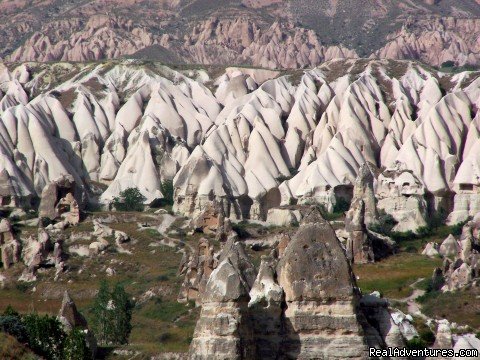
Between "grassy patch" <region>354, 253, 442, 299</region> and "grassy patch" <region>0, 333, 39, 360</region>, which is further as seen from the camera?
"grassy patch" <region>354, 253, 442, 299</region>

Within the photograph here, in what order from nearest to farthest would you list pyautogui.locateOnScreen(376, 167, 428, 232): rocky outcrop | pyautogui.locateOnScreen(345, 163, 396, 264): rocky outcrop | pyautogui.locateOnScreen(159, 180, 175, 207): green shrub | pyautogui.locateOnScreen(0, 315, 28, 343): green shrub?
1. pyautogui.locateOnScreen(0, 315, 28, 343): green shrub
2. pyautogui.locateOnScreen(345, 163, 396, 264): rocky outcrop
3. pyautogui.locateOnScreen(376, 167, 428, 232): rocky outcrop
4. pyautogui.locateOnScreen(159, 180, 175, 207): green shrub

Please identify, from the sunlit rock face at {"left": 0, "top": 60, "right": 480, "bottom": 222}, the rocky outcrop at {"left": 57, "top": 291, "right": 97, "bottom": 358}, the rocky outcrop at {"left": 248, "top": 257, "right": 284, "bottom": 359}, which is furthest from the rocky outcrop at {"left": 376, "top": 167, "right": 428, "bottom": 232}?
the rocky outcrop at {"left": 248, "top": 257, "right": 284, "bottom": 359}

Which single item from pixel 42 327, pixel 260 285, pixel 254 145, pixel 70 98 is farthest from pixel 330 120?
pixel 260 285

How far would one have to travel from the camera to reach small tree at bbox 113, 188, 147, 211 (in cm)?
8719

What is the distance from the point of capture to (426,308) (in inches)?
1879

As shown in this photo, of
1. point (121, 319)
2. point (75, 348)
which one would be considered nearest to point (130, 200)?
point (121, 319)

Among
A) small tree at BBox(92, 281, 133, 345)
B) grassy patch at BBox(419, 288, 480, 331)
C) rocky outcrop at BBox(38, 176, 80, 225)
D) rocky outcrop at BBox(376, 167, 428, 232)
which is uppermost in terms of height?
small tree at BBox(92, 281, 133, 345)

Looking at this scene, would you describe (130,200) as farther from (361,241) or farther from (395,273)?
(395,273)

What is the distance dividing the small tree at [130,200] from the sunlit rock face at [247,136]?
1028 millimetres

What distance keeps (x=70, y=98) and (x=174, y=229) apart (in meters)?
39.8

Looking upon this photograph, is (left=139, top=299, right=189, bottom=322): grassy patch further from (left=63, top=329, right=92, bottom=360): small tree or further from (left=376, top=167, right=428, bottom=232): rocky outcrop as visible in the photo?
(left=376, top=167, right=428, bottom=232): rocky outcrop

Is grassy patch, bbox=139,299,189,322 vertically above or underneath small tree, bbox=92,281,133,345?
underneath

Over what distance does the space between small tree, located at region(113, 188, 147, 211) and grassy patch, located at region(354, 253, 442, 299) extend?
26.3m

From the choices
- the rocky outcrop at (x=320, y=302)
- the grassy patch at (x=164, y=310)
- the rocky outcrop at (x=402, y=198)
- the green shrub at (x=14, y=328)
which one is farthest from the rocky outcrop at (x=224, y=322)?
the rocky outcrop at (x=402, y=198)
